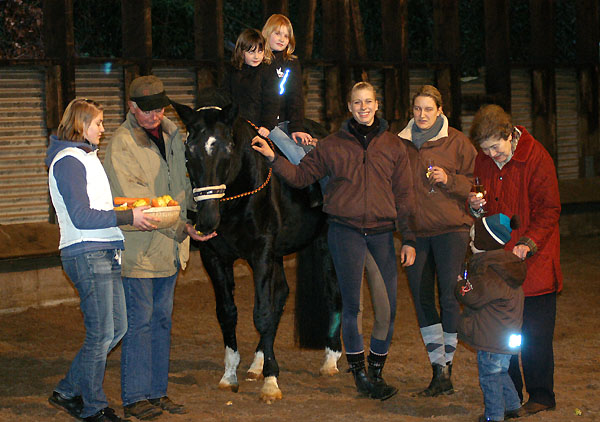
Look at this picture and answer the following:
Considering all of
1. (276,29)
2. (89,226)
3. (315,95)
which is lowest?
(89,226)

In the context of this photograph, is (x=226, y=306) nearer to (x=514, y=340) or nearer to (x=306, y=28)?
(x=514, y=340)

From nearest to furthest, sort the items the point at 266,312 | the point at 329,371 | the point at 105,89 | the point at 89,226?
1. the point at 89,226
2. the point at 266,312
3. the point at 329,371
4. the point at 105,89

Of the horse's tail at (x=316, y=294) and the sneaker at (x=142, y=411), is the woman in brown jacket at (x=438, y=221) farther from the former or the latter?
the sneaker at (x=142, y=411)

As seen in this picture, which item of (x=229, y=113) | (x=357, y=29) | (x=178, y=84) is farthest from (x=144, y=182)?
(x=357, y=29)

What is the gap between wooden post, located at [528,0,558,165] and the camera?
14617mm

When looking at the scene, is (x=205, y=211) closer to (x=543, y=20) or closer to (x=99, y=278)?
(x=99, y=278)

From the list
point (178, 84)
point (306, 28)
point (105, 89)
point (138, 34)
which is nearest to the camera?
point (105, 89)

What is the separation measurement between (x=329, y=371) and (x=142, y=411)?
186cm

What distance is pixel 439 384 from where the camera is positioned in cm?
626

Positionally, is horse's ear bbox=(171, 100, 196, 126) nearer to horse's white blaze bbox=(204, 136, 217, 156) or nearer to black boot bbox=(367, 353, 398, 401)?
horse's white blaze bbox=(204, 136, 217, 156)

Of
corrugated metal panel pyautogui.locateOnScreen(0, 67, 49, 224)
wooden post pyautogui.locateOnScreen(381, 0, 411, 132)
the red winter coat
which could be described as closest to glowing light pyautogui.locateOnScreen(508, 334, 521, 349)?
the red winter coat

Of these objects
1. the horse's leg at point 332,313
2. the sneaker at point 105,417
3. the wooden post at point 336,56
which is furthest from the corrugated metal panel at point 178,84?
the sneaker at point 105,417

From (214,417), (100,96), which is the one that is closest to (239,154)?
(214,417)

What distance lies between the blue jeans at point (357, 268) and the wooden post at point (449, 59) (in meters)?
7.91
